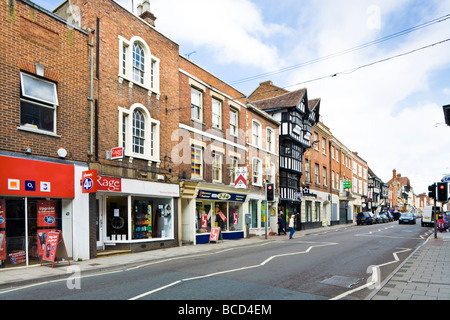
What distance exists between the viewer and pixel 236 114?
79.5ft

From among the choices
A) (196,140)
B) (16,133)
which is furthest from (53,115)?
(196,140)

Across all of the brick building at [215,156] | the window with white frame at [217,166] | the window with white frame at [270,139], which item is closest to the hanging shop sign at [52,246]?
the brick building at [215,156]

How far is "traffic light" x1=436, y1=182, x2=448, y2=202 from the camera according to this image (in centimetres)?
1895

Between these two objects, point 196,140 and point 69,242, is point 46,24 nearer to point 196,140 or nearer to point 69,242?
point 69,242

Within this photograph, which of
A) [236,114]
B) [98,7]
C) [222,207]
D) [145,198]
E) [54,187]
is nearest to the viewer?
[54,187]

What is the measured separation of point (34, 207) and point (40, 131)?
101 inches

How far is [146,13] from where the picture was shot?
1842cm

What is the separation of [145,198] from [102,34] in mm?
7304

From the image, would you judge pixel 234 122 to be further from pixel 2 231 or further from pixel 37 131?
pixel 2 231

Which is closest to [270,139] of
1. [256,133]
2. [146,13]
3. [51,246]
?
[256,133]

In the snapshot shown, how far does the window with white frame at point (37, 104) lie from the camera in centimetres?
1173

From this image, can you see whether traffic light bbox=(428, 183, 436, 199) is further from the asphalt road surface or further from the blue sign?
the blue sign

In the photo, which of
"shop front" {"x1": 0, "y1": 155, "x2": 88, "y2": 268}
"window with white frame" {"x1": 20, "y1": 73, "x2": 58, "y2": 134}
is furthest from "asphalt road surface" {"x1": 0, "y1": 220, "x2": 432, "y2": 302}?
"window with white frame" {"x1": 20, "y1": 73, "x2": 58, "y2": 134}

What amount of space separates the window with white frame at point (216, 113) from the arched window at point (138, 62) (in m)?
5.95
